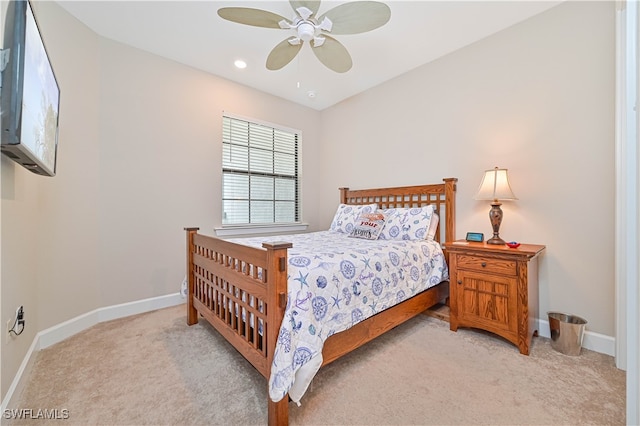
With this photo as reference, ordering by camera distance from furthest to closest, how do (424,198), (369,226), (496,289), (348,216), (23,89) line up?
1. (348,216)
2. (424,198)
3. (369,226)
4. (496,289)
5. (23,89)

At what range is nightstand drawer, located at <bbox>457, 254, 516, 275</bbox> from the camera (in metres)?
2.00

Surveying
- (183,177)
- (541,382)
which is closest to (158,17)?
(183,177)

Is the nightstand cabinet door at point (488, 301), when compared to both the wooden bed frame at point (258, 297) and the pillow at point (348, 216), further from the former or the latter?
the pillow at point (348, 216)

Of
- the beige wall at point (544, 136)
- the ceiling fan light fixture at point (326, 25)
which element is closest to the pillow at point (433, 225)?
the beige wall at point (544, 136)

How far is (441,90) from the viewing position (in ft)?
9.64

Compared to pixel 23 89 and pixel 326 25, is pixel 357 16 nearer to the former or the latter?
pixel 326 25

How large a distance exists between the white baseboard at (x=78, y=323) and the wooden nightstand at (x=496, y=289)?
2929 mm

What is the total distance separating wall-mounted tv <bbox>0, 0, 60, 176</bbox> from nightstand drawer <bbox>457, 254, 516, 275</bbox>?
2904 mm

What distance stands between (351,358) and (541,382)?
1.17 metres

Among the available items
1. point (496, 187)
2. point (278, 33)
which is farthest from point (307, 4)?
point (496, 187)

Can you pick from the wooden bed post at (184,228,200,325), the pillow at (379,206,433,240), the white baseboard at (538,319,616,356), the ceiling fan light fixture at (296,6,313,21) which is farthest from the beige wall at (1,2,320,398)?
the white baseboard at (538,319,616,356)

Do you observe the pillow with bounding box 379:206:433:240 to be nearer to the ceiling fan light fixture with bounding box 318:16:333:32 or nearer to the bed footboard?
the bed footboard

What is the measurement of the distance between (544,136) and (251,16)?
8.40 ft

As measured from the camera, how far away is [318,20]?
6.29 feet
